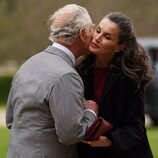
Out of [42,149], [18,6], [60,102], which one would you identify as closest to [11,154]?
[42,149]

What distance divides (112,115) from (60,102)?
467 millimetres

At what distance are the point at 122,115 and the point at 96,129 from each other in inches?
9.6

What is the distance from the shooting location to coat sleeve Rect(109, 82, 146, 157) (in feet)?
15.4

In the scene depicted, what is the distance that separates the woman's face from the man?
6 cm

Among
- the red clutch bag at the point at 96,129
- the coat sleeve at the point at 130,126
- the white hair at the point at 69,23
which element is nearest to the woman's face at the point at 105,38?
the white hair at the point at 69,23

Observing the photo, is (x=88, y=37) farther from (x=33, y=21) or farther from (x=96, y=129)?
(x=33, y=21)

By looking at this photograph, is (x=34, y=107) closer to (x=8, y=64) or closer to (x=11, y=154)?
(x=11, y=154)

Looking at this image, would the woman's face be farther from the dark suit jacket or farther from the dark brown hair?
the dark suit jacket

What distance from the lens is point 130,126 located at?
15.5 ft

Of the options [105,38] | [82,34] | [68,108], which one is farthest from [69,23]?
[68,108]

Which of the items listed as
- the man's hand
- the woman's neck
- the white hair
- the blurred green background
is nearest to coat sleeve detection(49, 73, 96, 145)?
the man's hand

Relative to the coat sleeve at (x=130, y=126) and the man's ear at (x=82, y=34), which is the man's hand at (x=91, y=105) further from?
the man's ear at (x=82, y=34)

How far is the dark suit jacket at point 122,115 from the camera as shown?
4699 millimetres

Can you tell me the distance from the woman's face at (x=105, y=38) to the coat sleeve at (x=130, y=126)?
247 millimetres
